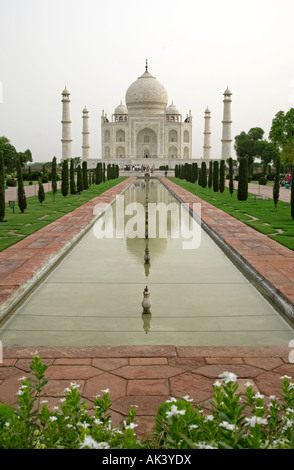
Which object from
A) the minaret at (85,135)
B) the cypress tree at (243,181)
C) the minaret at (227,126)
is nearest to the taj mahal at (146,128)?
the minaret at (85,135)

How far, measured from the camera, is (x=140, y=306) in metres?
3.99

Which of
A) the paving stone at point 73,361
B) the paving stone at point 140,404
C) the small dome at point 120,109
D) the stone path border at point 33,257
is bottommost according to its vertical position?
the paving stone at point 140,404

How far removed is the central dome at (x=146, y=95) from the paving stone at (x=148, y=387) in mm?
48023

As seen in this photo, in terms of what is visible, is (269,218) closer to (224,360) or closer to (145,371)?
(224,360)

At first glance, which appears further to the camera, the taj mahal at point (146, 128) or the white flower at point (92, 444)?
the taj mahal at point (146, 128)

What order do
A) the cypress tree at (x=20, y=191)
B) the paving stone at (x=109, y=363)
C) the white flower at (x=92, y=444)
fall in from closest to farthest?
the white flower at (x=92, y=444) → the paving stone at (x=109, y=363) → the cypress tree at (x=20, y=191)

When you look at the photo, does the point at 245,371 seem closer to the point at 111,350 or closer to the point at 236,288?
the point at 111,350

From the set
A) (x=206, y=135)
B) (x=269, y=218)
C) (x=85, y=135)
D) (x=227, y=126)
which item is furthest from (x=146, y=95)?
(x=269, y=218)

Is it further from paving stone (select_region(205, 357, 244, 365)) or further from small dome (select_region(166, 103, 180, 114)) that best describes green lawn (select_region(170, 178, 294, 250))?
small dome (select_region(166, 103, 180, 114))

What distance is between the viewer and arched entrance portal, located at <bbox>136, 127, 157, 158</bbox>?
4884cm

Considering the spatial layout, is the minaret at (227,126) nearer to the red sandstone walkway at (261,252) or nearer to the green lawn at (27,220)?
the green lawn at (27,220)

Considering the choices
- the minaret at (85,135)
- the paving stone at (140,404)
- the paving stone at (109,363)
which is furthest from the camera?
the minaret at (85,135)

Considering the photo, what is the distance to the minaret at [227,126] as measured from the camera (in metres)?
41.7
